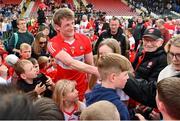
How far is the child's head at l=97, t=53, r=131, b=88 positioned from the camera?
2.71m

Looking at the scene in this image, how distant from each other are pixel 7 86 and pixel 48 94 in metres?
2.83

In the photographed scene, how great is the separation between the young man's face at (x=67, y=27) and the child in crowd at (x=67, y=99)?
741 mm

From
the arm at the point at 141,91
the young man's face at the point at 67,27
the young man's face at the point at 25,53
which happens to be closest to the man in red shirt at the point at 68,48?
the young man's face at the point at 67,27

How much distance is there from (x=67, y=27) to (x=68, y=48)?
0.25 metres

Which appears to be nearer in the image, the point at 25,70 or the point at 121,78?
the point at 121,78

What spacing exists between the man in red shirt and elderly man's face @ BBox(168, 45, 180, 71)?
97cm

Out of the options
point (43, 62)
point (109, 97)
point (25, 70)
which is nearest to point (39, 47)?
point (43, 62)

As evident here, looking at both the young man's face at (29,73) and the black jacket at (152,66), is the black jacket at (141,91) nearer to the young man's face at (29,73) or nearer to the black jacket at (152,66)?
the black jacket at (152,66)

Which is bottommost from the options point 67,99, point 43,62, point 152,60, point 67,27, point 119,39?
point 43,62

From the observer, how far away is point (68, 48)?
3951mm

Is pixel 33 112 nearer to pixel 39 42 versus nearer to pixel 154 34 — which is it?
pixel 154 34

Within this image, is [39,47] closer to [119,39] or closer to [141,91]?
[119,39]

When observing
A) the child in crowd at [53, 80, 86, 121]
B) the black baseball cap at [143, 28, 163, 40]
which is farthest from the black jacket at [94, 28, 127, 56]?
the child in crowd at [53, 80, 86, 121]

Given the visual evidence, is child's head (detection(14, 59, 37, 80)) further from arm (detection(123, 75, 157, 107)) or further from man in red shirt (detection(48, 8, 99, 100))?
arm (detection(123, 75, 157, 107))
